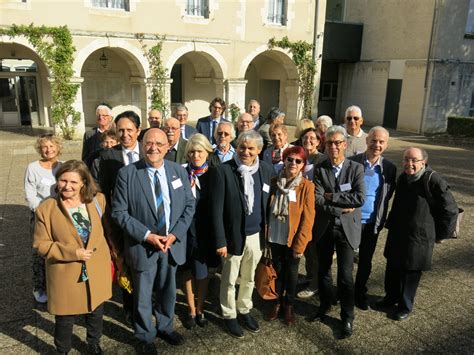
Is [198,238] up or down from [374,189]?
down

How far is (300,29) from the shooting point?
17.2 m

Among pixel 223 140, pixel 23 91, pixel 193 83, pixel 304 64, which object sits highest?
pixel 304 64

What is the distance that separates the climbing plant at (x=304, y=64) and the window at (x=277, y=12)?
80cm

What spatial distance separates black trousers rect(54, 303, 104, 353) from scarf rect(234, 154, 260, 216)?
4.89ft

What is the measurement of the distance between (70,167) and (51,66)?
11.7m

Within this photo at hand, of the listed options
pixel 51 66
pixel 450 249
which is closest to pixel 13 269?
pixel 450 249

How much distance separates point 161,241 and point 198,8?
13858 mm

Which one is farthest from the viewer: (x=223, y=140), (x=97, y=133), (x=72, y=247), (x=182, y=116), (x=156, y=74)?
(x=156, y=74)

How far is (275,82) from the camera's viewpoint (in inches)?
848

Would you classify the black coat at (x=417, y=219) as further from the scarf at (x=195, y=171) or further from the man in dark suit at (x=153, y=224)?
Result: the man in dark suit at (x=153, y=224)

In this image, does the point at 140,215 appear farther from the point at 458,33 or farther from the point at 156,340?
the point at 458,33

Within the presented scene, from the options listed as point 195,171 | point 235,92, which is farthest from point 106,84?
point 195,171

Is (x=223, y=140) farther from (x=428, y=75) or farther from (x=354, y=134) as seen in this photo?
(x=428, y=75)

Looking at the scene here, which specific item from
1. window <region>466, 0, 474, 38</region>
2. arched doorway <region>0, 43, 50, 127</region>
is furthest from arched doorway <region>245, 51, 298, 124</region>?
arched doorway <region>0, 43, 50, 127</region>
